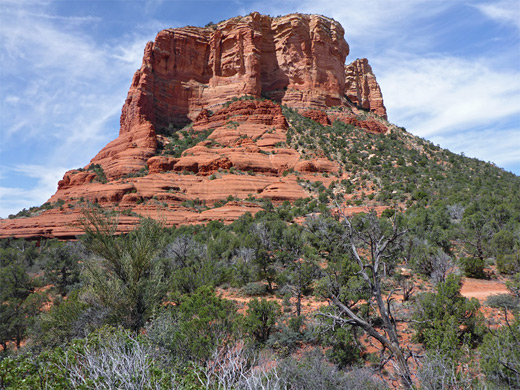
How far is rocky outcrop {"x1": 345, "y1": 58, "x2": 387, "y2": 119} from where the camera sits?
72.3 metres

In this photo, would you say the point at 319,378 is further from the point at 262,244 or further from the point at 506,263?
the point at 506,263

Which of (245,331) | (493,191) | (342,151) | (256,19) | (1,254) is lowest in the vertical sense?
(245,331)

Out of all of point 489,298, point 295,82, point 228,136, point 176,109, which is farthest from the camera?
point 295,82

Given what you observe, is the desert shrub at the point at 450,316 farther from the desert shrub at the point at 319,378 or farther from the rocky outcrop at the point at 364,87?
the rocky outcrop at the point at 364,87

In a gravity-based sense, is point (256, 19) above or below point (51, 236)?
above

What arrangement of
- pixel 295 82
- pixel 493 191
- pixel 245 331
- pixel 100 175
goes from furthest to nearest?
pixel 295 82, pixel 100 175, pixel 493 191, pixel 245 331

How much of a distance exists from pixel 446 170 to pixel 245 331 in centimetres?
3674

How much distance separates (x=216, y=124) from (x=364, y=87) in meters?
47.2

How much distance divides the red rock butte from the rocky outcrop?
12.4 feet

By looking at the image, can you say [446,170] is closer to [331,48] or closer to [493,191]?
[493,191]

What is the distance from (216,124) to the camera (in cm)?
4734

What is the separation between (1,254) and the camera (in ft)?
81.4

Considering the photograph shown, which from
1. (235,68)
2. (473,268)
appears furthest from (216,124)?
(473,268)

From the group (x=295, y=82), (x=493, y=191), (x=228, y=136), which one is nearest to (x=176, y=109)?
(x=228, y=136)
